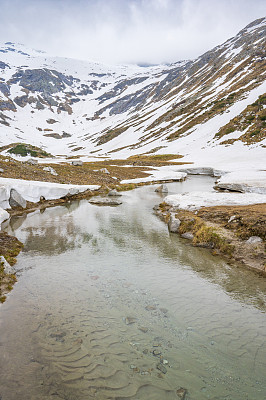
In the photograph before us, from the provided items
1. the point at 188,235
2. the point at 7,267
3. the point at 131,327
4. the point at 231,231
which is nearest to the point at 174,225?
the point at 188,235

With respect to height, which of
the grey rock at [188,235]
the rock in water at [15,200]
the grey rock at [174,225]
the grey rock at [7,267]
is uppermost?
the rock in water at [15,200]

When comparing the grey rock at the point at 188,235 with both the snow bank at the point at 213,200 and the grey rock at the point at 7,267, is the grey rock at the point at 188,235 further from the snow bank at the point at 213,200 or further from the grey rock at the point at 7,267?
the grey rock at the point at 7,267

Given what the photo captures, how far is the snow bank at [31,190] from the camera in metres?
24.3

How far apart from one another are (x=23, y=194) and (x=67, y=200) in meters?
6.09

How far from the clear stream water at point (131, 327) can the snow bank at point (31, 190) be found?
11649 mm

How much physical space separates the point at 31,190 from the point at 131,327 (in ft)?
79.2

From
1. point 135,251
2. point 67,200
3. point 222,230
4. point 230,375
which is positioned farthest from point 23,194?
point 230,375

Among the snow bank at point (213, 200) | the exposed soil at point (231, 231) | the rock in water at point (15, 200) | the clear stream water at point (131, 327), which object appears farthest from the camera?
the rock in water at point (15, 200)

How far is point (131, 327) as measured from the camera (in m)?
8.15

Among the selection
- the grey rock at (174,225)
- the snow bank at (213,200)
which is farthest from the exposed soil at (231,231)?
the snow bank at (213,200)

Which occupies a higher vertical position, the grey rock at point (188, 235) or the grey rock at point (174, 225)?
the grey rock at point (174, 225)

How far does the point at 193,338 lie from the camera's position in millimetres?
7719

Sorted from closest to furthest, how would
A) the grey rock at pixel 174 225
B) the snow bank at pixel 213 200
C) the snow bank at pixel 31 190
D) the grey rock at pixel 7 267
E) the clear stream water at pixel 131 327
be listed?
the clear stream water at pixel 131 327, the grey rock at pixel 7 267, the grey rock at pixel 174 225, the snow bank at pixel 213 200, the snow bank at pixel 31 190

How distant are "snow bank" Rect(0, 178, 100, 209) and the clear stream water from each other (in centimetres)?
1165
